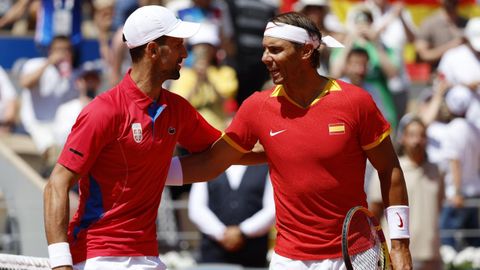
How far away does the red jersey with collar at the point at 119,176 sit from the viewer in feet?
23.2

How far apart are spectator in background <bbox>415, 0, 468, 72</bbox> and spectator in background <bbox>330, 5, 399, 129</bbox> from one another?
1.01 m

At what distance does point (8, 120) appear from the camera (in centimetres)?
1384

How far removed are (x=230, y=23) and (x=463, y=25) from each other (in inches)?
107

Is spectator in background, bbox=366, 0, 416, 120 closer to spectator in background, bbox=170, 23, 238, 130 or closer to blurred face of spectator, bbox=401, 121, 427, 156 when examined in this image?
spectator in background, bbox=170, 23, 238, 130

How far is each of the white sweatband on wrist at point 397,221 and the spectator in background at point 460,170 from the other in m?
5.35

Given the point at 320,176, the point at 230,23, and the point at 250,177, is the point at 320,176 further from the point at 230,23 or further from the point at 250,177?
the point at 230,23

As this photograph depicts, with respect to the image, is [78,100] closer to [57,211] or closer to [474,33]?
[474,33]

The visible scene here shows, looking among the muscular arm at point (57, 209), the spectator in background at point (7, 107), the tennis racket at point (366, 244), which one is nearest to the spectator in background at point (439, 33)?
the spectator in background at point (7, 107)

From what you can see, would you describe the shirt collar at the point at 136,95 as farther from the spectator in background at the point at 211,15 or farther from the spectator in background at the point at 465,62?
the spectator in background at the point at 465,62

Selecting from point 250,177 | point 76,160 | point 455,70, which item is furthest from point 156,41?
point 455,70

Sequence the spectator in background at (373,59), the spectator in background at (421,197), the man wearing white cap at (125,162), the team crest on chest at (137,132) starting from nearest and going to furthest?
the man wearing white cap at (125,162) → the team crest on chest at (137,132) → the spectator in background at (421,197) → the spectator in background at (373,59)

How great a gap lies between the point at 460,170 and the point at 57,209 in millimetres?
7088

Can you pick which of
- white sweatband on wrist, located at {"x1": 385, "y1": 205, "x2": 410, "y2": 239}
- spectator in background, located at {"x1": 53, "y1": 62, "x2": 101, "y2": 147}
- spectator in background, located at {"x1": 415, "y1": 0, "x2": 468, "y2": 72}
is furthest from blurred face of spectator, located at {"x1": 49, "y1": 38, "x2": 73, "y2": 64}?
white sweatband on wrist, located at {"x1": 385, "y1": 205, "x2": 410, "y2": 239}

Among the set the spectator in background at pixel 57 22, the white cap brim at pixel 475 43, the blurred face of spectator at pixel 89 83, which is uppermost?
the spectator in background at pixel 57 22
